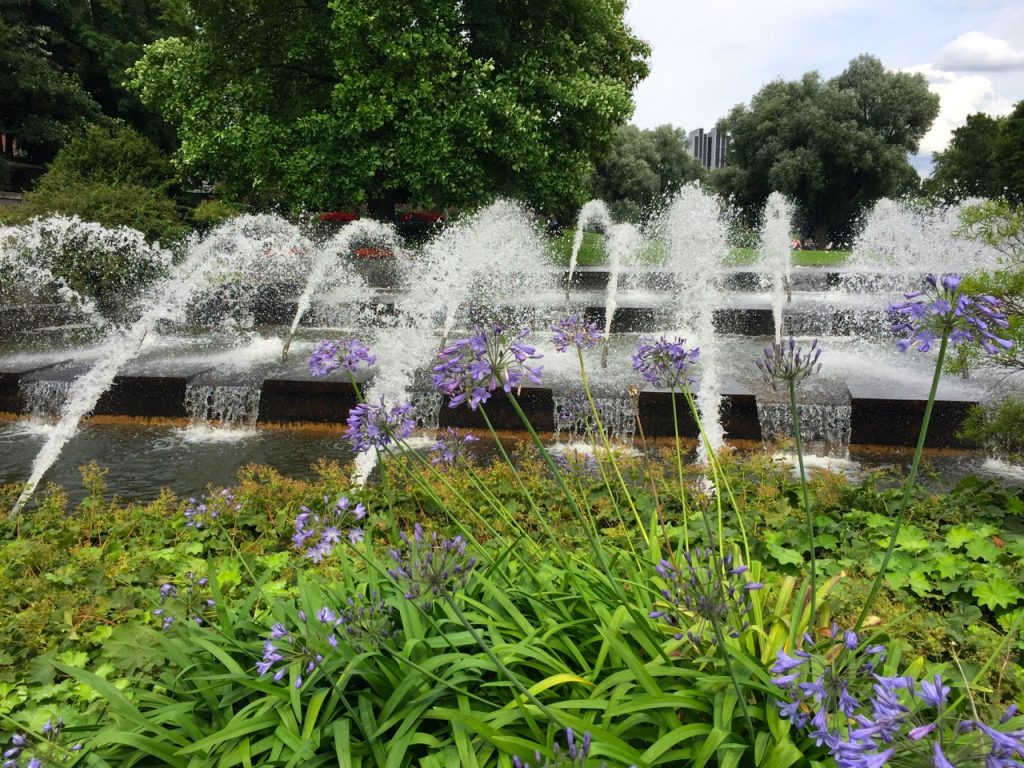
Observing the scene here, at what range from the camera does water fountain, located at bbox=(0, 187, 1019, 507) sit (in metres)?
8.02

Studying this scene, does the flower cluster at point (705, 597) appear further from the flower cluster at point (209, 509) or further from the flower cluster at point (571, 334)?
the flower cluster at point (209, 509)

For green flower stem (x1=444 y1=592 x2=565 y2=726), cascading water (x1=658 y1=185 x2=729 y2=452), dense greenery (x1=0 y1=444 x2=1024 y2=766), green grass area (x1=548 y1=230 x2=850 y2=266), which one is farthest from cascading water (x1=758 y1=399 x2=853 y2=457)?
green grass area (x1=548 y1=230 x2=850 y2=266)

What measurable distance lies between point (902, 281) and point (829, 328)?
18.7ft

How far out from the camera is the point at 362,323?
45.4ft

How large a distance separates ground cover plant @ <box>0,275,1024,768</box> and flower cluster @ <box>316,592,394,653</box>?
0.5 inches

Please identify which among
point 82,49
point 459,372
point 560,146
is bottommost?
point 459,372

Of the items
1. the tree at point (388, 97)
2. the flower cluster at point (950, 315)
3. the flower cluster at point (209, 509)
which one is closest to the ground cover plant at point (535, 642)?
the flower cluster at point (950, 315)

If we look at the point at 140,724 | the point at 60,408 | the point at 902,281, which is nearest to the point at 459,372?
the point at 140,724

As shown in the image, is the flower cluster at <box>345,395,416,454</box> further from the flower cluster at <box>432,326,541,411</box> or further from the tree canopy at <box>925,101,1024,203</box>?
the tree canopy at <box>925,101,1024,203</box>

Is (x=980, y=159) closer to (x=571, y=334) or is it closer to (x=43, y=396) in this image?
(x=43, y=396)

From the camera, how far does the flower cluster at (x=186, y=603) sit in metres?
2.89

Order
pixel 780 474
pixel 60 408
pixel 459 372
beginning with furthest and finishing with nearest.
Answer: pixel 60 408 → pixel 780 474 → pixel 459 372

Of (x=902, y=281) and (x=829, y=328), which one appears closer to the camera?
(x=829, y=328)

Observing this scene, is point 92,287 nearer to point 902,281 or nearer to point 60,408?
point 60,408
